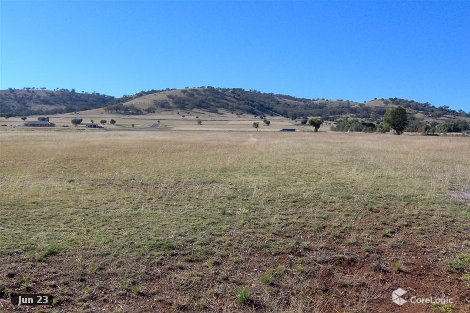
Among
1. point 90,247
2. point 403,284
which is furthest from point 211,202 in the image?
point 403,284

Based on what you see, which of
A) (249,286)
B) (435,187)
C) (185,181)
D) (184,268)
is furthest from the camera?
(185,181)

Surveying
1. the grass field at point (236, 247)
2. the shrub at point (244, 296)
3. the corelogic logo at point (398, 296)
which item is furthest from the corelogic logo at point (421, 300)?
the shrub at point (244, 296)

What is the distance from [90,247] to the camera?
366 inches

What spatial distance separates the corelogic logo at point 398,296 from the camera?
289 inches

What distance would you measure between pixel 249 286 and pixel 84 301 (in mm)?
3084

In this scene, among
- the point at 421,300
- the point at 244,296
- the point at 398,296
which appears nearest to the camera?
the point at 244,296

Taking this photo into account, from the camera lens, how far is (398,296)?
751 cm

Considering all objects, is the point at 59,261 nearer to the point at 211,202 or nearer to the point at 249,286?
the point at 249,286

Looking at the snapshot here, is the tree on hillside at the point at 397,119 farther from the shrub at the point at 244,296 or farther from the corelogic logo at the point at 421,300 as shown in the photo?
the shrub at the point at 244,296
